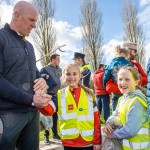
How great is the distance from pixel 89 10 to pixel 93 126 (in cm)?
2470

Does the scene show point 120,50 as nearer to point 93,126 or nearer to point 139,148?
point 93,126

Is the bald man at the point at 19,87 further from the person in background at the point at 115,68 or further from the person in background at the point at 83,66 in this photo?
the person in background at the point at 83,66

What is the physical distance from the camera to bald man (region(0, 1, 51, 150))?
8.13 feet

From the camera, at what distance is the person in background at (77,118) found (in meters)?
3.30

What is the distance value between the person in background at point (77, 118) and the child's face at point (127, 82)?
17.9 inches

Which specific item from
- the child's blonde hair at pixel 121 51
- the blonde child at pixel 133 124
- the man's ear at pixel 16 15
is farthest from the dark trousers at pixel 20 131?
the child's blonde hair at pixel 121 51

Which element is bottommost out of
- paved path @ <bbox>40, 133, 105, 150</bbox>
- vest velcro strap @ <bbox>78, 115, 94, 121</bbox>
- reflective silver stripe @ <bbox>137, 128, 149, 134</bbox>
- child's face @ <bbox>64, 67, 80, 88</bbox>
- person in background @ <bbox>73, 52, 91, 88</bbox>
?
paved path @ <bbox>40, 133, 105, 150</bbox>

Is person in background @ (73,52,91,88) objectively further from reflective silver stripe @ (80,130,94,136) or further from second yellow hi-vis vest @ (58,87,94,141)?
reflective silver stripe @ (80,130,94,136)

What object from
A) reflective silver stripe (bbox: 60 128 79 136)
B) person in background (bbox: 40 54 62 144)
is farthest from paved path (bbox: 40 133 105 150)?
reflective silver stripe (bbox: 60 128 79 136)

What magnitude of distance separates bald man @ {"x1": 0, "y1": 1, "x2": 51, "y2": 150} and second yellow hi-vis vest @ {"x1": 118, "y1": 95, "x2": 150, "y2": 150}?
2.83 ft

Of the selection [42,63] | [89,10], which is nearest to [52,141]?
[42,63]

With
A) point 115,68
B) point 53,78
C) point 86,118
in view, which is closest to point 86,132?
point 86,118

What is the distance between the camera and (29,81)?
2672mm

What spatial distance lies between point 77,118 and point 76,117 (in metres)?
0.02
